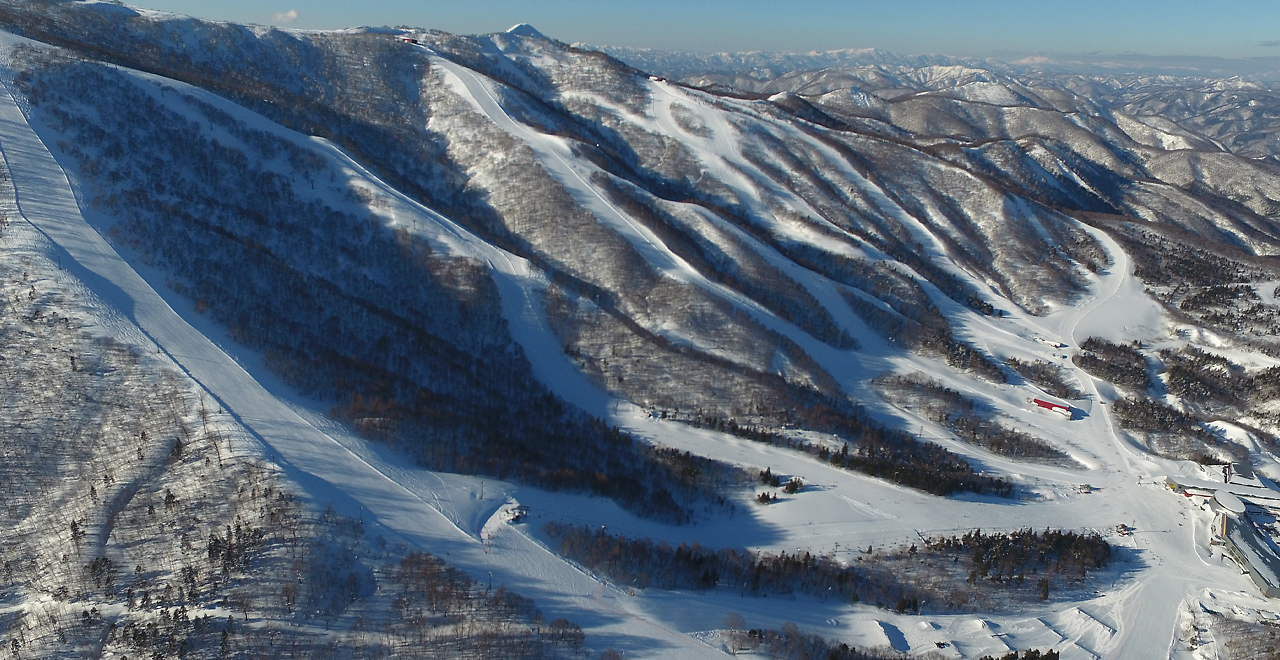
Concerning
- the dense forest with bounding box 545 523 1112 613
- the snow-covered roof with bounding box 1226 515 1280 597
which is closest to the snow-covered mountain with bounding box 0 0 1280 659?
the dense forest with bounding box 545 523 1112 613

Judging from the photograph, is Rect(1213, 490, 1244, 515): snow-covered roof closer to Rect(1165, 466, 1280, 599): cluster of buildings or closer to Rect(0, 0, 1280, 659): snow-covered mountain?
Rect(1165, 466, 1280, 599): cluster of buildings

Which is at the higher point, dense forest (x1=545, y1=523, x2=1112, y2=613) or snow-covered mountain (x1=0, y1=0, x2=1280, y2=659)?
snow-covered mountain (x1=0, y1=0, x2=1280, y2=659)

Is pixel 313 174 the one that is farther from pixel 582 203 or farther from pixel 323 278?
pixel 582 203

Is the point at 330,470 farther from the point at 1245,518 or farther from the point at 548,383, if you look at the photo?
the point at 1245,518

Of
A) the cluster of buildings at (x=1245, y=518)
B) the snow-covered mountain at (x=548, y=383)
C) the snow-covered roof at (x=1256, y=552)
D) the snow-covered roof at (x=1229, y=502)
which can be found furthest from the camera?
the snow-covered roof at (x=1229, y=502)

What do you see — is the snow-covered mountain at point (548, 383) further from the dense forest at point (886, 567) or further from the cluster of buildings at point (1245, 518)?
the cluster of buildings at point (1245, 518)

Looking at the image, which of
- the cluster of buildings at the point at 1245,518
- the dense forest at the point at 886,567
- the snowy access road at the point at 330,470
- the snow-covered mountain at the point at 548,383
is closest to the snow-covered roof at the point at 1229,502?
the cluster of buildings at the point at 1245,518
